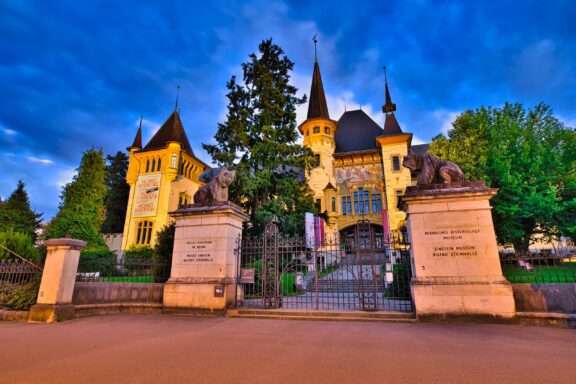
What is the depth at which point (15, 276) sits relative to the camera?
8.47 m

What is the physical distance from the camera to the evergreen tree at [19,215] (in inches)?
1158

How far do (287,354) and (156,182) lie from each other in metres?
31.6

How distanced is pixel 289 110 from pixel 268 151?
11.8 ft

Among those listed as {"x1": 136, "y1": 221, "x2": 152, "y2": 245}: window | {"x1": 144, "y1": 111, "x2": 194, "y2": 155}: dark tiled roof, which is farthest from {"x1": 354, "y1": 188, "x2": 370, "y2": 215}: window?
{"x1": 136, "y1": 221, "x2": 152, "y2": 245}: window

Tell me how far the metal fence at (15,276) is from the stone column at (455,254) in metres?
10.1

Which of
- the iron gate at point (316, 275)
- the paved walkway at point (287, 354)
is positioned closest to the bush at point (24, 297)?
the paved walkway at point (287, 354)

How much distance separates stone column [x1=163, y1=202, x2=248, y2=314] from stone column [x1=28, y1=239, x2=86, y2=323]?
7.66ft

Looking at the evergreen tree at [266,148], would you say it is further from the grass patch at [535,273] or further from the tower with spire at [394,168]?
the tower with spire at [394,168]

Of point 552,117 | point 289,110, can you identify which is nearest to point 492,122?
point 552,117

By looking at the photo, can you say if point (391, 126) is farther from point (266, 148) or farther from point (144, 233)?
point (144, 233)

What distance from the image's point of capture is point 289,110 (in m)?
18.3

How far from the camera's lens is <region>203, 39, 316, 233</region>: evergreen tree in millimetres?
15906

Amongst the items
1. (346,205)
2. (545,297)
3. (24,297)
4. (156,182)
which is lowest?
(24,297)

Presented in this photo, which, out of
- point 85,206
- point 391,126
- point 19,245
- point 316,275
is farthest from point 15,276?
point 391,126
